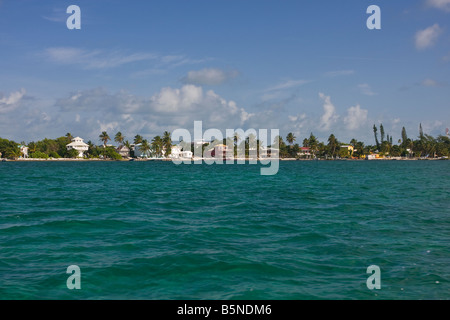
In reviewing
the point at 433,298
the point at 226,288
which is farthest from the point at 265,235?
the point at 433,298

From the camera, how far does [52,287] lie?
418 inches

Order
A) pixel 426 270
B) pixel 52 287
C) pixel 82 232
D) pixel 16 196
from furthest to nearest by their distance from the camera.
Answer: pixel 16 196, pixel 82 232, pixel 426 270, pixel 52 287

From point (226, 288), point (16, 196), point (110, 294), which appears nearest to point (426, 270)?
point (226, 288)

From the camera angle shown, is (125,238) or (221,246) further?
(125,238)

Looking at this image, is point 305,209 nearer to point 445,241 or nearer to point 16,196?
point 445,241

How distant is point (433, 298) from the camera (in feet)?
32.4

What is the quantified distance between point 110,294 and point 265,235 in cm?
857

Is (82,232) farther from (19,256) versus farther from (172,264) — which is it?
(172,264)

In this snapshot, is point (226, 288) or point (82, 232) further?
point (82, 232)

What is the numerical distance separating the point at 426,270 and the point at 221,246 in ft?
23.5

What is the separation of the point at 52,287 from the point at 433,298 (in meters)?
10.1
